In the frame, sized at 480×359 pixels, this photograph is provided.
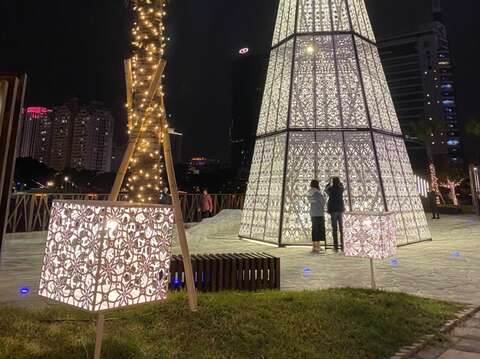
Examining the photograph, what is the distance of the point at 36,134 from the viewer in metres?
72.0

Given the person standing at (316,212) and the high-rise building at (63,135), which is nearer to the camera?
the person standing at (316,212)

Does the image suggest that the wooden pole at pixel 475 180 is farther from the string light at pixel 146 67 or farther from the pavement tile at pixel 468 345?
the string light at pixel 146 67

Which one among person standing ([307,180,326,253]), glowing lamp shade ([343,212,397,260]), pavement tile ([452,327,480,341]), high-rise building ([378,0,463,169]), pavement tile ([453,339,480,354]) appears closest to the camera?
pavement tile ([453,339,480,354])

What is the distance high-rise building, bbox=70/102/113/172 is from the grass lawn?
2885 inches

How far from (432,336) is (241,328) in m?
1.72

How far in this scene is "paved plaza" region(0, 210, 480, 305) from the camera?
4.86 m

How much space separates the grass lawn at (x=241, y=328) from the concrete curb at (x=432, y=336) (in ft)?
0.21

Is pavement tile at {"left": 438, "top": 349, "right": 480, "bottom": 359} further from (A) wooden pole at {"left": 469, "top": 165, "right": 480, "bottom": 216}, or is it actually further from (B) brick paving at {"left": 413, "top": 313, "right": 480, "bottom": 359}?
(A) wooden pole at {"left": 469, "top": 165, "right": 480, "bottom": 216}

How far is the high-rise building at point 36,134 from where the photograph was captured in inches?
2781

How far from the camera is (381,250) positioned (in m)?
4.68

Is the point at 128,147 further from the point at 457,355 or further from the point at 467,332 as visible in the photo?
the point at 467,332

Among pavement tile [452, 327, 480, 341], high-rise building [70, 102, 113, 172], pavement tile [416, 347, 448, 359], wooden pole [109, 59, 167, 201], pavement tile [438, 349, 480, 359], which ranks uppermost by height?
high-rise building [70, 102, 113, 172]

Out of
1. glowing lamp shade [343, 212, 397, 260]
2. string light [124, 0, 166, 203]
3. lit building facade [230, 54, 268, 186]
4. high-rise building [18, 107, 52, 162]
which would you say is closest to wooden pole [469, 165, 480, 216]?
glowing lamp shade [343, 212, 397, 260]

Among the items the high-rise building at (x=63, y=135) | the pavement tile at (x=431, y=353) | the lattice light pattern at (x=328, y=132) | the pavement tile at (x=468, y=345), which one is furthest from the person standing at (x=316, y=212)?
the high-rise building at (x=63, y=135)
